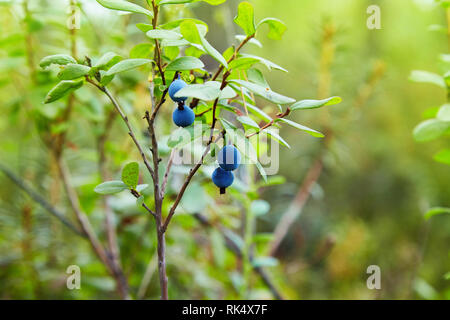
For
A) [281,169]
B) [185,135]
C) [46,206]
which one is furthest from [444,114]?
[281,169]

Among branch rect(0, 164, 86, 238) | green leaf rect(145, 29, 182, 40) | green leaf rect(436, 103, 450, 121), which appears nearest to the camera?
green leaf rect(145, 29, 182, 40)

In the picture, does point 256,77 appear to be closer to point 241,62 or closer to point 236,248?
point 241,62

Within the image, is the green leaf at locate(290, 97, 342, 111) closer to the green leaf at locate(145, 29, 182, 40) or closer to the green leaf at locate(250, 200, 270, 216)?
the green leaf at locate(145, 29, 182, 40)

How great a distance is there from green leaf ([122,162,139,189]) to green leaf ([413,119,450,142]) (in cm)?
48

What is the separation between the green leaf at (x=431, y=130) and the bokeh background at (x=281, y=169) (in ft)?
0.44

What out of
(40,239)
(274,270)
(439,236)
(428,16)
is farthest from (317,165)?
(428,16)

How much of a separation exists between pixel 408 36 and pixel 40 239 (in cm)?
275

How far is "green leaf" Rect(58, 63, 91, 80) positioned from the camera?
16.1 inches

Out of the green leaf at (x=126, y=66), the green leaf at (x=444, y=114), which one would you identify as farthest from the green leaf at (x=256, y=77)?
the green leaf at (x=444, y=114)

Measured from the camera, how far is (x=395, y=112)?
9.27ft

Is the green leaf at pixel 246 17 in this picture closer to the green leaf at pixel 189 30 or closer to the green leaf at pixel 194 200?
the green leaf at pixel 189 30

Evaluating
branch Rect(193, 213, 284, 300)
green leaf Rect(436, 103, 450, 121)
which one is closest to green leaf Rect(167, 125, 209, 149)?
green leaf Rect(436, 103, 450, 121)

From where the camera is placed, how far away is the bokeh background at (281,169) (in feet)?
3.32
